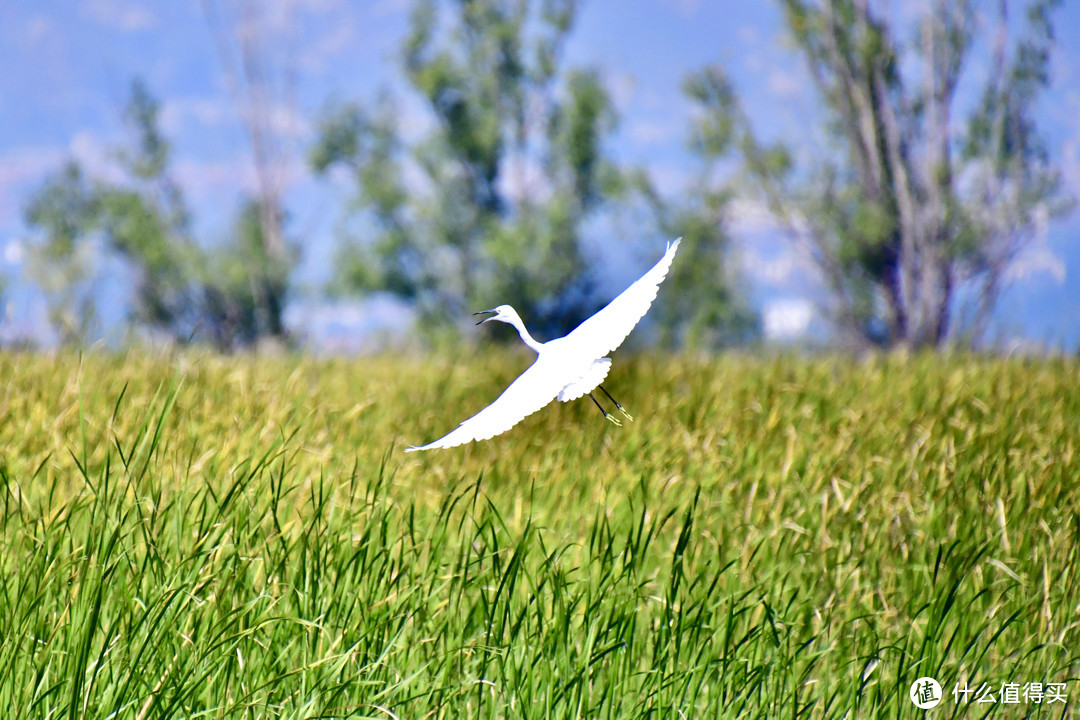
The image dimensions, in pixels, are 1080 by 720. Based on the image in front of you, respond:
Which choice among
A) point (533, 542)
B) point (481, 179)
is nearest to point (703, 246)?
point (481, 179)

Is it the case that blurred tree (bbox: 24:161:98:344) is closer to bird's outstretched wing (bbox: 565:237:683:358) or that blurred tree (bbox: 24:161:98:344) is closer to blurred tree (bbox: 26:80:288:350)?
blurred tree (bbox: 26:80:288:350)

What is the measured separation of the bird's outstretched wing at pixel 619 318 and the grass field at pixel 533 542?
43 cm

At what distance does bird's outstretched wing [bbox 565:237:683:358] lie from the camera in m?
2.06

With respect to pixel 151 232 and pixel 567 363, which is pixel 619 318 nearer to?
pixel 567 363

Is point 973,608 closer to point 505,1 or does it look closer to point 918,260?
point 918,260

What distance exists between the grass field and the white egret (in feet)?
1.21

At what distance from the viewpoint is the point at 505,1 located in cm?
2164

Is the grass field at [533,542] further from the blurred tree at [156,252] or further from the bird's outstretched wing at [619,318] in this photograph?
the blurred tree at [156,252]

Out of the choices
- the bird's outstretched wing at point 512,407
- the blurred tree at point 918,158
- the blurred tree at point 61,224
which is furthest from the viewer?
the blurred tree at point 61,224

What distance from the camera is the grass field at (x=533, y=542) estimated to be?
2.46 m

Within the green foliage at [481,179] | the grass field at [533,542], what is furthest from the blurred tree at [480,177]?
the grass field at [533,542]

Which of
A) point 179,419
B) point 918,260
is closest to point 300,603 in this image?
point 179,419

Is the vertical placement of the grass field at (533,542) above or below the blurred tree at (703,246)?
below

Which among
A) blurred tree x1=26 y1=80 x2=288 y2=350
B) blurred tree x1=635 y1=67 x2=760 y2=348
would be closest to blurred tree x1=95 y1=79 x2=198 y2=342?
blurred tree x1=26 y1=80 x2=288 y2=350
